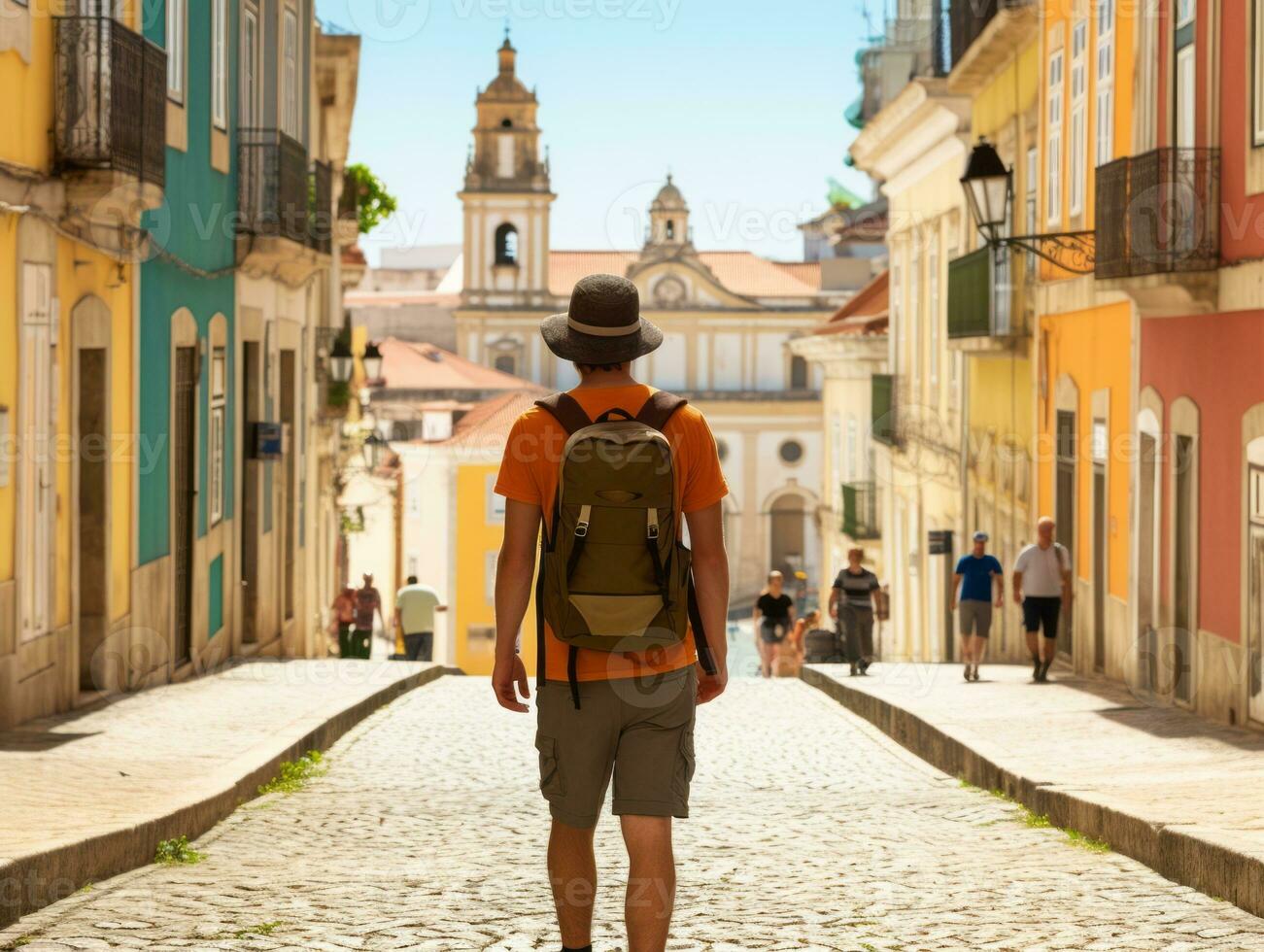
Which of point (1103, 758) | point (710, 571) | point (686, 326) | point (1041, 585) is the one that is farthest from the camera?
point (686, 326)

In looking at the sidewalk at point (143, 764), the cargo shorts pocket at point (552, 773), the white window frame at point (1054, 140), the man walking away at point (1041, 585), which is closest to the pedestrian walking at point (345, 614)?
the sidewalk at point (143, 764)

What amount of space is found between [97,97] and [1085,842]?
6832 millimetres

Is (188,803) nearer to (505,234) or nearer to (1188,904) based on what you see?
(1188,904)

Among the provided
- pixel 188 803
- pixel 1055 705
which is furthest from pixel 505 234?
pixel 188 803

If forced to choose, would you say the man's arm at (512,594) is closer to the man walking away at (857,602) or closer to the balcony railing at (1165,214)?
the balcony railing at (1165,214)

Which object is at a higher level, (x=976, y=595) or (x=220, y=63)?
(x=220, y=63)

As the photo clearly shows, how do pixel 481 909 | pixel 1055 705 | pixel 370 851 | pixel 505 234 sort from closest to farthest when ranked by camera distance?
1. pixel 481 909
2. pixel 370 851
3. pixel 1055 705
4. pixel 505 234

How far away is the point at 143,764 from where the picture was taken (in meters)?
9.45

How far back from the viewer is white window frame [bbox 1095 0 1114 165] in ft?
54.5

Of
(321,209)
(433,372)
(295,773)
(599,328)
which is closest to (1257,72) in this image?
(295,773)

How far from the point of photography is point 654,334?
517 cm

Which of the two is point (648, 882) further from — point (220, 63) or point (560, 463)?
point (220, 63)

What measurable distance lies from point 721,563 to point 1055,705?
917 cm

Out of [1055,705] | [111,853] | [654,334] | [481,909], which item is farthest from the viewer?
[1055,705]
